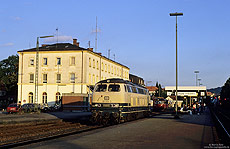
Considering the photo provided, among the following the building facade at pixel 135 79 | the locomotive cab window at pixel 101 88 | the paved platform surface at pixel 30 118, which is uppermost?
the building facade at pixel 135 79

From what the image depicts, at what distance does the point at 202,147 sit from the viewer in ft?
37.1

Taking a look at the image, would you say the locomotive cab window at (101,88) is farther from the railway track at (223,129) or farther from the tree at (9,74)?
the tree at (9,74)

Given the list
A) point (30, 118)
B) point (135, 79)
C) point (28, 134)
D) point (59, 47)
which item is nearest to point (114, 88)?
point (28, 134)

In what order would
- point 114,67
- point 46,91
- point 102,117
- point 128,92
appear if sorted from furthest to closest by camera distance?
point 114,67
point 46,91
point 128,92
point 102,117

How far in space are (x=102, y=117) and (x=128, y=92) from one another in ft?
10.0

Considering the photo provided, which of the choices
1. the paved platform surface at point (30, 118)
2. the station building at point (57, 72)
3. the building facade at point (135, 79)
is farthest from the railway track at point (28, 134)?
the building facade at point (135, 79)

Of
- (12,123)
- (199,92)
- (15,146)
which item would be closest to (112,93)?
(12,123)

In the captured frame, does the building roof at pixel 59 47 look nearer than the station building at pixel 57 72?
No

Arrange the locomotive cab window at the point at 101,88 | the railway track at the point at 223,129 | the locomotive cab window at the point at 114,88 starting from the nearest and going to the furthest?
the railway track at the point at 223,129, the locomotive cab window at the point at 114,88, the locomotive cab window at the point at 101,88

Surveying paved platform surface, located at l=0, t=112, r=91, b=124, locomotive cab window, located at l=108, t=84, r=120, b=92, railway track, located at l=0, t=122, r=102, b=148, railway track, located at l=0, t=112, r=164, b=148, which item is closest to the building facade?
paved platform surface, located at l=0, t=112, r=91, b=124

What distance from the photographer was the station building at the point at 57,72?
2598 inches

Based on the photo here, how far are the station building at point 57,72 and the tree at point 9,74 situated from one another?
15.6 metres

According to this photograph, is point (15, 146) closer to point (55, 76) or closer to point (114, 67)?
point (55, 76)

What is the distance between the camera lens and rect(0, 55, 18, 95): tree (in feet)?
274
